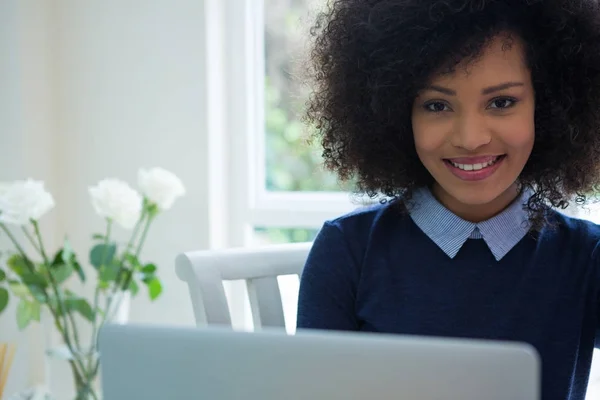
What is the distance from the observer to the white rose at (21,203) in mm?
1576

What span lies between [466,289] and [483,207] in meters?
0.12

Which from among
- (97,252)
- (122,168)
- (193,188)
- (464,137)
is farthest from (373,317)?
(122,168)

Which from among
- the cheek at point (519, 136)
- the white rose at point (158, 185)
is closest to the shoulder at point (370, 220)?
the cheek at point (519, 136)

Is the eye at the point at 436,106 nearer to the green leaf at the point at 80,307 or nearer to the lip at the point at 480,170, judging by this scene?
the lip at the point at 480,170

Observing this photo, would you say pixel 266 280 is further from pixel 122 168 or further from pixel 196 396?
pixel 122 168

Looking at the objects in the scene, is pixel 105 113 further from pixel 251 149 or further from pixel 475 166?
pixel 475 166

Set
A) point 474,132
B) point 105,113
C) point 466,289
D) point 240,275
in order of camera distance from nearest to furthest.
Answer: point 474,132
point 466,289
point 240,275
point 105,113

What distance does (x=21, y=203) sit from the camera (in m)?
1.58

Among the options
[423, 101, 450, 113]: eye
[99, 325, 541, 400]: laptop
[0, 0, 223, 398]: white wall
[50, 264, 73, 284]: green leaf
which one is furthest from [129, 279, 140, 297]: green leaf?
[99, 325, 541, 400]: laptop

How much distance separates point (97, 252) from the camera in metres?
1.77

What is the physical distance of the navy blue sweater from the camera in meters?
1.12

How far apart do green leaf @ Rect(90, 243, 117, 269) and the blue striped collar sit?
0.81 m

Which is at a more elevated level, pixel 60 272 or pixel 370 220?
pixel 370 220

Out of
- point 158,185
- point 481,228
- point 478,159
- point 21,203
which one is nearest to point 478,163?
point 478,159
